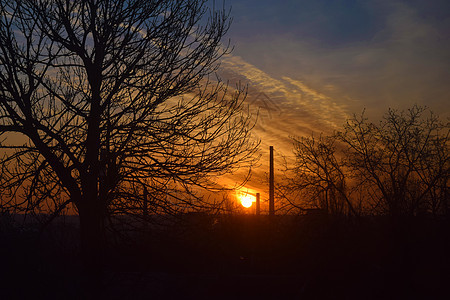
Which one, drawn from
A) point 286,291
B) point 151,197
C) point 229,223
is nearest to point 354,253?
point 286,291

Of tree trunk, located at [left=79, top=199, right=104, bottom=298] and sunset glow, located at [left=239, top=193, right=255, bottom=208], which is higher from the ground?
sunset glow, located at [left=239, top=193, right=255, bottom=208]

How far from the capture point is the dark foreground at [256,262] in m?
7.88

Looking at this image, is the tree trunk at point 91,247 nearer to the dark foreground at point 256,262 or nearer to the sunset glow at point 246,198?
the dark foreground at point 256,262

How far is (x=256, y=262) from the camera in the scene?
48.9 feet

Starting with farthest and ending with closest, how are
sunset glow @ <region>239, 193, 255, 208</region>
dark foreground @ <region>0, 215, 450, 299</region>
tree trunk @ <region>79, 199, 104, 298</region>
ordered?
sunset glow @ <region>239, 193, 255, 208</region> < dark foreground @ <region>0, 215, 450, 299</region> < tree trunk @ <region>79, 199, 104, 298</region>

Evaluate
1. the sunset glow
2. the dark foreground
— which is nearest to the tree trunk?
the dark foreground

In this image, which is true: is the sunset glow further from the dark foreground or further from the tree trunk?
the tree trunk

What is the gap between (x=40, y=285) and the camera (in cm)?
748

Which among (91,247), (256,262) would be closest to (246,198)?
(256,262)

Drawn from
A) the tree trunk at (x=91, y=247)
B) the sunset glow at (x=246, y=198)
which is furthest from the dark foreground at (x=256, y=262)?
the sunset glow at (x=246, y=198)

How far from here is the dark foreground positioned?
7.88 metres

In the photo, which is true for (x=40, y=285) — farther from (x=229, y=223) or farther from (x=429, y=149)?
(x=429, y=149)

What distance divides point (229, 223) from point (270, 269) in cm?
249

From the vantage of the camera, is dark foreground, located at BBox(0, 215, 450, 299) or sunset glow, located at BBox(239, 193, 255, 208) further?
sunset glow, located at BBox(239, 193, 255, 208)
